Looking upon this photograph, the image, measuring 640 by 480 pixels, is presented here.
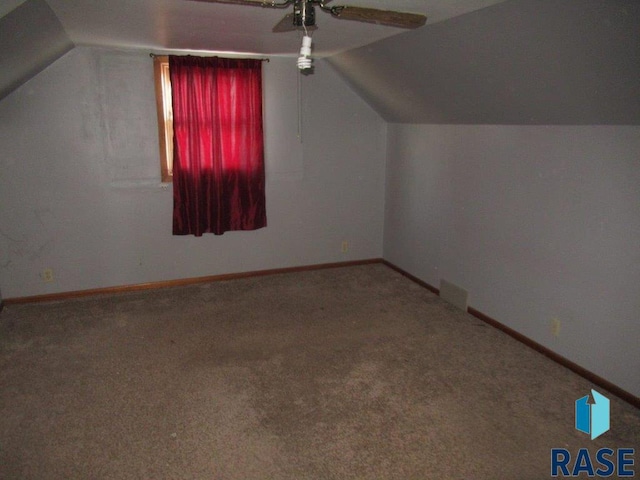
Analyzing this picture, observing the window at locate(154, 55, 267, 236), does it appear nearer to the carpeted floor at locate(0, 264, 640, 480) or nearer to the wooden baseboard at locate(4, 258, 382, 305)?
the wooden baseboard at locate(4, 258, 382, 305)

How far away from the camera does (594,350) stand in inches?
106

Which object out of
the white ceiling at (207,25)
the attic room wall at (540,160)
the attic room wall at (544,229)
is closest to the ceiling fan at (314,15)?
the white ceiling at (207,25)

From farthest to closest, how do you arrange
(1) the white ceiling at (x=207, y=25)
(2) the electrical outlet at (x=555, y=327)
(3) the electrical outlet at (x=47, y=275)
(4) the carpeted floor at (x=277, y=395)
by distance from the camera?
(3) the electrical outlet at (x=47, y=275), (2) the electrical outlet at (x=555, y=327), (1) the white ceiling at (x=207, y=25), (4) the carpeted floor at (x=277, y=395)

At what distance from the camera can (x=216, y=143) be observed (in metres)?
4.14

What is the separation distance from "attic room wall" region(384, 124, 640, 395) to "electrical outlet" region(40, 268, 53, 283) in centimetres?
354

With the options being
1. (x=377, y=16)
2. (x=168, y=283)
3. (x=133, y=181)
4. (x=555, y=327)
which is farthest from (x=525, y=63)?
(x=168, y=283)

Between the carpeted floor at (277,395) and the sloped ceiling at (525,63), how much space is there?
1.65m

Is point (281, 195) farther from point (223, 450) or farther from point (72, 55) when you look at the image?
point (223, 450)

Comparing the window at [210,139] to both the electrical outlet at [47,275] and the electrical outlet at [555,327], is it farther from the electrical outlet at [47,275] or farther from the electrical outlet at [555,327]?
the electrical outlet at [555,327]

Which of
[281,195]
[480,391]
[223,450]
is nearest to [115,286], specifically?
[281,195]

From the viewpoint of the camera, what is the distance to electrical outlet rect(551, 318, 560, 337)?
9.59 feet

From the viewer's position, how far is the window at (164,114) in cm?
398

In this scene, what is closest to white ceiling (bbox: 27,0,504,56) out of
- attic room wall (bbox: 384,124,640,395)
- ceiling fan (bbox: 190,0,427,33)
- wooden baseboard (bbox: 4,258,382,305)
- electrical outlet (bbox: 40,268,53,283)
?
ceiling fan (bbox: 190,0,427,33)

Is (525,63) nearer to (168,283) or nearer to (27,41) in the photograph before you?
(27,41)
